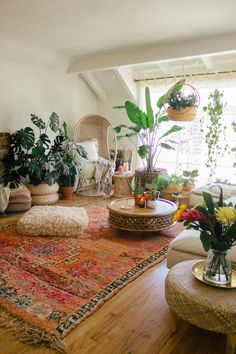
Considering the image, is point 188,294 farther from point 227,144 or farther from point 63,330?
point 227,144

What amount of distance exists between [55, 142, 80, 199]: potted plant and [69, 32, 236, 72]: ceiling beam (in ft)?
4.78

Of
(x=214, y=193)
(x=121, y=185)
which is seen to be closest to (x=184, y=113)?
(x=214, y=193)

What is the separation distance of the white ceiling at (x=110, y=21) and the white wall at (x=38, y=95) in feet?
2.21

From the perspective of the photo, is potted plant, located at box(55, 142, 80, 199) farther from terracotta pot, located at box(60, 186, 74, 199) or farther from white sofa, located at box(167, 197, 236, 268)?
white sofa, located at box(167, 197, 236, 268)

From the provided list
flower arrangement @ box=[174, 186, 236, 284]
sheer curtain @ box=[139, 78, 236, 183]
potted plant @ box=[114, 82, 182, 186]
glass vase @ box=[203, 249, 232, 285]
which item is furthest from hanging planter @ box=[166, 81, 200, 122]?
glass vase @ box=[203, 249, 232, 285]

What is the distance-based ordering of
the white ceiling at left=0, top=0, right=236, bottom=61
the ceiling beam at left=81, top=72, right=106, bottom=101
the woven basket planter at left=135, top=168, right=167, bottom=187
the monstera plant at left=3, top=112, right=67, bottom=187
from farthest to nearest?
the ceiling beam at left=81, top=72, right=106, bottom=101 → the woven basket planter at left=135, top=168, right=167, bottom=187 → the monstera plant at left=3, top=112, right=67, bottom=187 → the white ceiling at left=0, top=0, right=236, bottom=61

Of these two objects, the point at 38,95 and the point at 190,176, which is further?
the point at 38,95

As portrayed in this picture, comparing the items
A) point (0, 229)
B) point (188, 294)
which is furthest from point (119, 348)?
point (0, 229)

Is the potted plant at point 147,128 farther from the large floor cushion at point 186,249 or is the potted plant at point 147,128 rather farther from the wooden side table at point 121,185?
the large floor cushion at point 186,249

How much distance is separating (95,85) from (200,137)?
242 cm

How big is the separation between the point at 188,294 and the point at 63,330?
2.61 ft

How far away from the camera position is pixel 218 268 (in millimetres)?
1624

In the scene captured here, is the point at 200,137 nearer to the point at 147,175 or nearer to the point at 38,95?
the point at 147,175

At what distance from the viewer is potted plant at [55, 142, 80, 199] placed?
15.7 ft
